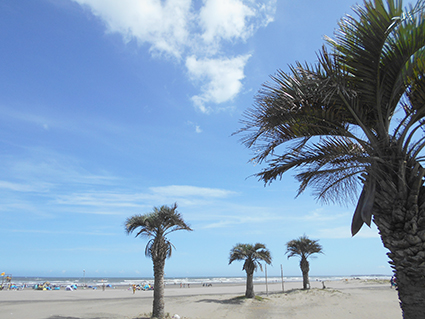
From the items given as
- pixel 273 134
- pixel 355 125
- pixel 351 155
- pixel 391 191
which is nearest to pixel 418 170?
pixel 391 191

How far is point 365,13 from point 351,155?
2138 mm

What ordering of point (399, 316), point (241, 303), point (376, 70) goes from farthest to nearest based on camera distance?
point (241, 303) → point (399, 316) → point (376, 70)

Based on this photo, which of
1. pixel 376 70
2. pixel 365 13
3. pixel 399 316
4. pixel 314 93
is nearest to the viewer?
pixel 365 13

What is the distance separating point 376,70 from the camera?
4.45 meters

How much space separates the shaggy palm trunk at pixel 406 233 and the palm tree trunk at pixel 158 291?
39.8 ft

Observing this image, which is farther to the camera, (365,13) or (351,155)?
(351,155)

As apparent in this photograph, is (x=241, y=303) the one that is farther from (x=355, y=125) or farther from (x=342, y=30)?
(x=342, y=30)

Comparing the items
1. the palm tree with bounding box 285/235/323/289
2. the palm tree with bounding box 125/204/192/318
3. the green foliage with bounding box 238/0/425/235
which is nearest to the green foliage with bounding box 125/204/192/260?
the palm tree with bounding box 125/204/192/318

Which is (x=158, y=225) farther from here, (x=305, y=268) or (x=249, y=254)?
(x=305, y=268)

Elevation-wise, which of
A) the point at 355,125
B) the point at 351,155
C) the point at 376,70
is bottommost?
the point at 351,155

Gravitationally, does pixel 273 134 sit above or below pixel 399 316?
above

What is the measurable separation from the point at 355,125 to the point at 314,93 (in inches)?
51.1

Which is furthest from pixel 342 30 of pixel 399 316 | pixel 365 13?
pixel 399 316

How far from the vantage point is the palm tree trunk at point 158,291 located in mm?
13984
